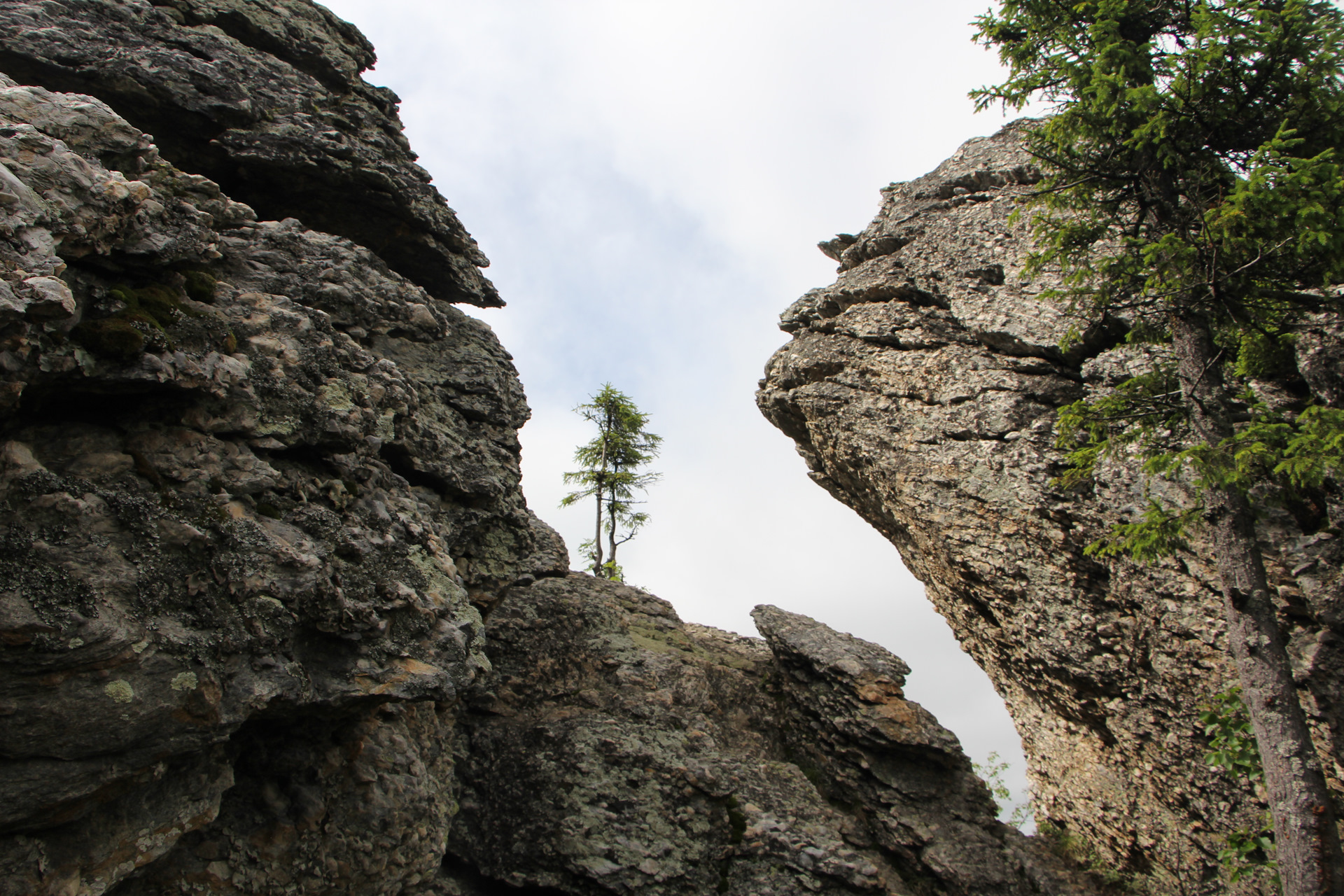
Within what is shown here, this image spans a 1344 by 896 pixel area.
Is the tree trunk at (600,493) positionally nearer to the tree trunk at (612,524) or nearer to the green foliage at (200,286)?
the tree trunk at (612,524)

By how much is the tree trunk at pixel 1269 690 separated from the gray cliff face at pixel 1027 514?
7.49ft

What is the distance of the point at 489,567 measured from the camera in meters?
12.2

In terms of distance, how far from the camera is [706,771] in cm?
1159

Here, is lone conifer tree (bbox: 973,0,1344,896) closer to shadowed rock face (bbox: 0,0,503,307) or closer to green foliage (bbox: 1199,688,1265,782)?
green foliage (bbox: 1199,688,1265,782)

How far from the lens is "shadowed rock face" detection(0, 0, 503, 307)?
1120 centimetres

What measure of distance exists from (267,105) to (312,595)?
10372 millimetres

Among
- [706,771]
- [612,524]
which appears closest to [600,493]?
[612,524]

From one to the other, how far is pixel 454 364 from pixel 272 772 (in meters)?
7.57

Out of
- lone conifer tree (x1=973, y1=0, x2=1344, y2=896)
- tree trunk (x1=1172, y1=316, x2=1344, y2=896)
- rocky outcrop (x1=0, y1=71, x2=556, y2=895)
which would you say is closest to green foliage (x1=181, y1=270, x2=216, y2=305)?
rocky outcrop (x1=0, y1=71, x2=556, y2=895)

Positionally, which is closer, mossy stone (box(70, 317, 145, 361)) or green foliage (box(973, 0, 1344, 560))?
mossy stone (box(70, 317, 145, 361))

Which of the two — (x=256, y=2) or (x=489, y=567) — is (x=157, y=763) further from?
(x=256, y=2)

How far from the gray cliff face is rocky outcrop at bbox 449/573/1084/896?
2.39 metres

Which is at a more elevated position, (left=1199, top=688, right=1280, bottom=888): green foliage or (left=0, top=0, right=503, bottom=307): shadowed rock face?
(left=0, top=0, right=503, bottom=307): shadowed rock face

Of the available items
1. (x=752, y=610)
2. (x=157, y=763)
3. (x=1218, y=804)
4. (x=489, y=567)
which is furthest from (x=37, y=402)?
(x=1218, y=804)
